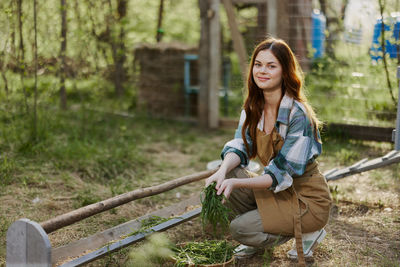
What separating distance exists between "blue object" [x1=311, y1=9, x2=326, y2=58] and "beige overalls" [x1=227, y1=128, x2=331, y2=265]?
3.29m

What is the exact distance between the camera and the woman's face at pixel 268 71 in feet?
9.68

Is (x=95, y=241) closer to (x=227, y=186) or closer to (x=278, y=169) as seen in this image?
(x=227, y=186)

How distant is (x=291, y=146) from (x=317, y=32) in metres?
3.86

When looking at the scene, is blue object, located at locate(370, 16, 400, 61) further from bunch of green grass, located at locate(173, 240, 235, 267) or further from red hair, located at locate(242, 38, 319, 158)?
bunch of green grass, located at locate(173, 240, 235, 267)

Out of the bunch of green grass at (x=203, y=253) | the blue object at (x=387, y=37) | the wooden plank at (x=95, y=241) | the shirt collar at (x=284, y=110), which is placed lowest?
the bunch of green grass at (x=203, y=253)

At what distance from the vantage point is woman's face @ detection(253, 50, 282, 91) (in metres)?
2.95

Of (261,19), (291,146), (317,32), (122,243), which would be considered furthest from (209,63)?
(122,243)

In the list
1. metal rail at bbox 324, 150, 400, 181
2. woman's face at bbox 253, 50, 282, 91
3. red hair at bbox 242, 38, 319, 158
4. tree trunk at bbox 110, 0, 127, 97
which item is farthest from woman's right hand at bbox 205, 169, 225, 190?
tree trunk at bbox 110, 0, 127, 97

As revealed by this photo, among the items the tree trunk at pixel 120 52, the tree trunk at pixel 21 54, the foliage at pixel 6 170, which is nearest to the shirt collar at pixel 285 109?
the foliage at pixel 6 170

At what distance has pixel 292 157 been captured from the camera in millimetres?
2828

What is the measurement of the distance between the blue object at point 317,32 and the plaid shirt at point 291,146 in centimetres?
324

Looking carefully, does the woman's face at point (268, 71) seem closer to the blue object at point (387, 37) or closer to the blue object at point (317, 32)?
the blue object at point (387, 37)

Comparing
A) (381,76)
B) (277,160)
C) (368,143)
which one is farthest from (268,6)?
(277,160)

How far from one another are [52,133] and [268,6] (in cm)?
294
